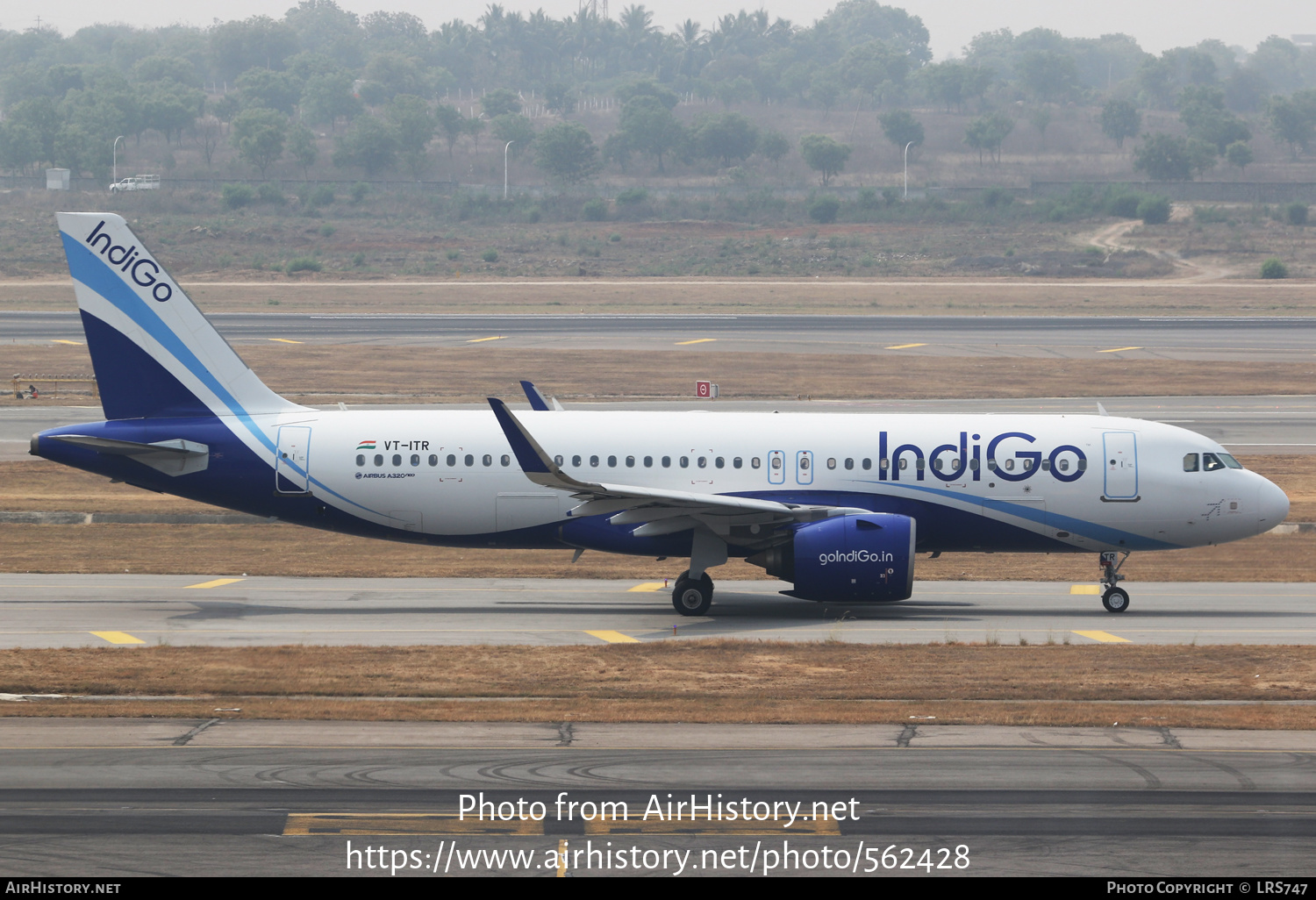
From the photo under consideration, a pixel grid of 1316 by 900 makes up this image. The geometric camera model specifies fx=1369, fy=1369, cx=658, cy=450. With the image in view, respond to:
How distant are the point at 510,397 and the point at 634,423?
3296cm

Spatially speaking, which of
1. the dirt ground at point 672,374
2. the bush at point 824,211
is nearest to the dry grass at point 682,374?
the dirt ground at point 672,374

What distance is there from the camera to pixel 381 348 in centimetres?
7906

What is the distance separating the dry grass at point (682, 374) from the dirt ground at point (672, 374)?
0.29ft

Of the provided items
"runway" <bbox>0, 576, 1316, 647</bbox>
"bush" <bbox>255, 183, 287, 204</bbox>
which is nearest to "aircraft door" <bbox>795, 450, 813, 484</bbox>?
"runway" <bbox>0, 576, 1316, 647</bbox>

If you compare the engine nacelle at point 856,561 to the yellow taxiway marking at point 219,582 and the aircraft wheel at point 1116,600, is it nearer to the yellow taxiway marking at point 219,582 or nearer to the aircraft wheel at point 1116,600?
the aircraft wheel at point 1116,600

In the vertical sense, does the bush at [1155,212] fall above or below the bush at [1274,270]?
above

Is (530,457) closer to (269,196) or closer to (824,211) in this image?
(824,211)

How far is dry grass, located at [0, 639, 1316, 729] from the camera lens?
2025 cm

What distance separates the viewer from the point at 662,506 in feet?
93.8

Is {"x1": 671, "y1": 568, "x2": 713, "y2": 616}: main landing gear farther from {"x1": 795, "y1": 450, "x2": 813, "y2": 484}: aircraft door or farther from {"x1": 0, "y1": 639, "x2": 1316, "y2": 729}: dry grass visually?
{"x1": 0, "y1": 639, "x2": 1316, "y2": 729}: dry grass

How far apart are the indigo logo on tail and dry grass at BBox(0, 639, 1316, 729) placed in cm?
930

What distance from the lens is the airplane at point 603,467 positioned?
29891mm

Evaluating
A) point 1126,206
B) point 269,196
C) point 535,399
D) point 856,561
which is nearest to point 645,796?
point 856,561

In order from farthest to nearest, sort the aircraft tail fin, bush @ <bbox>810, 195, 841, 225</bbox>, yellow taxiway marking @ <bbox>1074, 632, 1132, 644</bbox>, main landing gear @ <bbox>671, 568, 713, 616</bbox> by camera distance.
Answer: bush @ <bbox>810, 195, 841, 225</bbox>, the aircraft tail fin, main landing gear @ <bbox>671, 568, 713, 616</bbox>, yellow taxiway marking @ <bbox>1074, 632, 1132, 644</bbox>
